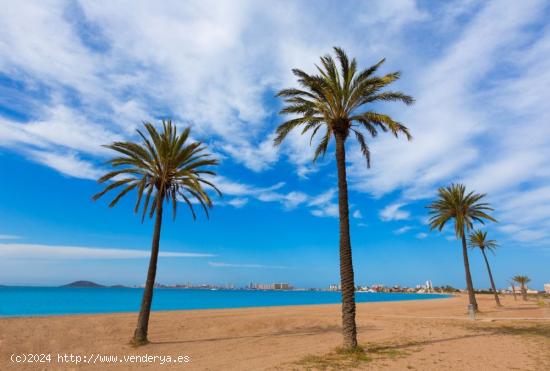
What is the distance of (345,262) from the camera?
46.3 feet

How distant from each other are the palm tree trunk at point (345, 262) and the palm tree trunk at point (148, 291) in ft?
30.5

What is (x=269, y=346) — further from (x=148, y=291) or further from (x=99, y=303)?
(x=99, y=303)

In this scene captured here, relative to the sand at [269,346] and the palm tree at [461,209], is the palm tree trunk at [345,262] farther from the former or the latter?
the palm tree at [461,209]

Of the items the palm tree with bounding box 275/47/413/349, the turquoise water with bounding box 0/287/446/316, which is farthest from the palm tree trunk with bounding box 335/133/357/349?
the turquoise water with bounding box 0/287/446/316

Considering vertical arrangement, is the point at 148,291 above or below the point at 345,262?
below

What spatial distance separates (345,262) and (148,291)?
998 cm

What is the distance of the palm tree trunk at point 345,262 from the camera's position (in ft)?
44.1

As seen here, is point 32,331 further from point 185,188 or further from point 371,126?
point 371,126

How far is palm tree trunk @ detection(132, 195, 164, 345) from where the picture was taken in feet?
52.9

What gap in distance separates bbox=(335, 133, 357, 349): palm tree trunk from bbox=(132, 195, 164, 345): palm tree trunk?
9.29 metres

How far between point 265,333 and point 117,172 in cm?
1304

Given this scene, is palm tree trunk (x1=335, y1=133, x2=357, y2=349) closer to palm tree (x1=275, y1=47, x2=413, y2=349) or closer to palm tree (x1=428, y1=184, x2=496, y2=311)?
palm tree (x1=275, y1=47, x2=413, y2=349)

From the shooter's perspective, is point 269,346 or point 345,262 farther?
point 269,346

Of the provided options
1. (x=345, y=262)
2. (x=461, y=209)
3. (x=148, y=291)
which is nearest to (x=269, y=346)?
(x=345, y=262)
